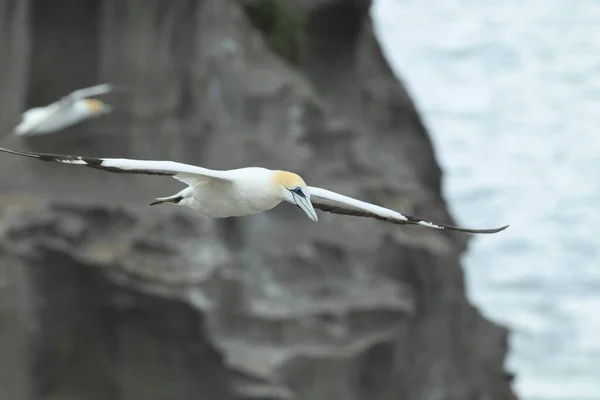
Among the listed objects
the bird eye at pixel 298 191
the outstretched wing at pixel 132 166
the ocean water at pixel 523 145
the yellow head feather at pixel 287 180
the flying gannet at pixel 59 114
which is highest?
the ocean water at pixel 523 145

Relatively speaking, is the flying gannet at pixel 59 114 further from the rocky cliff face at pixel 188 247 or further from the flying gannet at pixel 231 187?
the flying gannet at pixel 231 187

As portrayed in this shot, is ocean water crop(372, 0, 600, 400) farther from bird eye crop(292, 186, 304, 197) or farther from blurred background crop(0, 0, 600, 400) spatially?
bird eye crop(292, 186, 304, 197)

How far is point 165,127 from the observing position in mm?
10492

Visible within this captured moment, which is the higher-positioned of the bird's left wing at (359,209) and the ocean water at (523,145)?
the ocean water at (523,145)

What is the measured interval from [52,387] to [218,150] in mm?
2236

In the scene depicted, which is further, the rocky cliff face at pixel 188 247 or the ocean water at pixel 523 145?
the ocean water at pixel 523 145

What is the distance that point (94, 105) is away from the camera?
9703 millimetres

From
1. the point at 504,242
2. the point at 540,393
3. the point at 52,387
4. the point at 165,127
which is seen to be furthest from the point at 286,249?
the point at 504,242

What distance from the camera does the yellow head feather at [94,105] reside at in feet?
30.8

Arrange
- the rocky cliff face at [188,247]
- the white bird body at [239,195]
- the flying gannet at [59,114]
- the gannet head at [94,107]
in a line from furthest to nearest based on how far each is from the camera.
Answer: the rocky cliff face at [188,247]
the gannet head at [94,107]
the flying gannet at [59,114]
the white bird body at [239,195]

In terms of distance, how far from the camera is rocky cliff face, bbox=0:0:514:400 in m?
9.62

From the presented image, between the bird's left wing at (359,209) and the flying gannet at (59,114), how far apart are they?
3.04 m

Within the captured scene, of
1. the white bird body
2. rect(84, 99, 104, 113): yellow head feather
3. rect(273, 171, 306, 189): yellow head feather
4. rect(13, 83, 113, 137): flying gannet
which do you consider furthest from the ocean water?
rect(273, 171, 306, 189): yellow head feather

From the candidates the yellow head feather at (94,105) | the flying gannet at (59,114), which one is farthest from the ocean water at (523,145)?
the flying gannet at (59,114)
